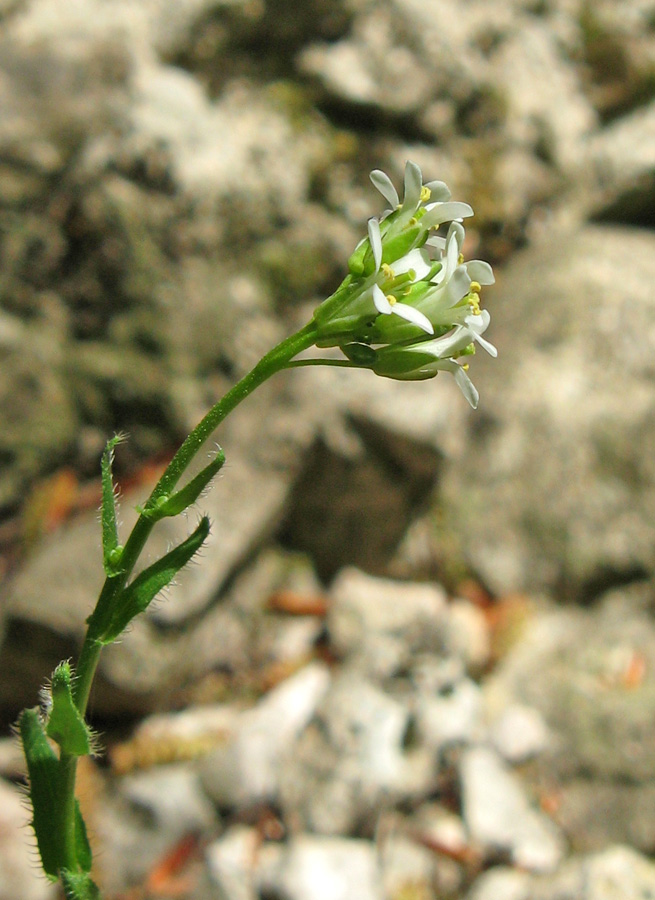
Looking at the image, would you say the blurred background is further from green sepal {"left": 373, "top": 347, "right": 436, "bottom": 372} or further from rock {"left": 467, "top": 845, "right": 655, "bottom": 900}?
green sepal {"left": 373, "top": 347, "right": 436, "bottom": 372}

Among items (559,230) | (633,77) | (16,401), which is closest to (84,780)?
(16,401)

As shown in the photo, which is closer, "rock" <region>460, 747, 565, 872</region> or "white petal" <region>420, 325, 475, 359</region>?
"white petal" <region>420, 325, 475, 359</region>

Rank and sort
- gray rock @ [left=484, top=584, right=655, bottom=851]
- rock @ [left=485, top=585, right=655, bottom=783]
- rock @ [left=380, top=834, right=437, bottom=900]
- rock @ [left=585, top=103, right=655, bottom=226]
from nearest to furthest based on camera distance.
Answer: rock @ [left=380, top=834, right=437, bottom=900] → gray rock @ [left=484, top=584, right=655, bottom=851] → rock @ [left=485, top=585, right=655, bottom=783] → rock @ [left=585, top=103, right=655, bottom=226]

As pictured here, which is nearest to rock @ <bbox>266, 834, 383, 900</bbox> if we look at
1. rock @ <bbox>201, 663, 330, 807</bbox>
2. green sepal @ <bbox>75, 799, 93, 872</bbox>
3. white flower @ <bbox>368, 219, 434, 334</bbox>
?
rock @ <bbox>201, 663, 330, 807</bbox>

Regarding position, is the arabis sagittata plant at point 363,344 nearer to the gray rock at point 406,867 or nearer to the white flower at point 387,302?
the white flower at point 387,302

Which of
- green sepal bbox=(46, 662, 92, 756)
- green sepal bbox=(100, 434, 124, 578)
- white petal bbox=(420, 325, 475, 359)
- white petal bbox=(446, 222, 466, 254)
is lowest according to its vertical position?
green sepal bbox=(46, 662, 92, 756)

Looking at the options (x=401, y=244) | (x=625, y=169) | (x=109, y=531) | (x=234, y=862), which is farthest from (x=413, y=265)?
(x=625, y=169)

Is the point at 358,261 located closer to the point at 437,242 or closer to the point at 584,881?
the point at 437,242
